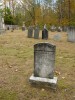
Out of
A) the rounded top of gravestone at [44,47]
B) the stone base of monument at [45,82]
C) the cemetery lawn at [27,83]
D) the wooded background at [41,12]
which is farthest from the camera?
the wooded background at [41,12]

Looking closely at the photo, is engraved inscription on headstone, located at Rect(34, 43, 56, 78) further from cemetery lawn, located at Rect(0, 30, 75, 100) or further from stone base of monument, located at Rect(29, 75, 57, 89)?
cemetery lawn, located at Rect(0, 30, 75, 100)

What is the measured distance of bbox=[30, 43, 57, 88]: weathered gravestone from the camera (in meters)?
5.23

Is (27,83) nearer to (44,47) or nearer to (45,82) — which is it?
(45,82)

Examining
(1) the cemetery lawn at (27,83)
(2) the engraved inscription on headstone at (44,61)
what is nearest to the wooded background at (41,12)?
(1) the cemetery lawn at (27,83)

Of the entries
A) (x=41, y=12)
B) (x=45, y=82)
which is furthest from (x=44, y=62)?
(x=41, y=12)

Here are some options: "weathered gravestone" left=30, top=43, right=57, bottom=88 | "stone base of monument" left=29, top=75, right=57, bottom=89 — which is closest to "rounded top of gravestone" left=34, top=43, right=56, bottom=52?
"weathered gravestone" left=30, top=43, right=57, bottom=88

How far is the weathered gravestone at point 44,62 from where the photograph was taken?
523cm

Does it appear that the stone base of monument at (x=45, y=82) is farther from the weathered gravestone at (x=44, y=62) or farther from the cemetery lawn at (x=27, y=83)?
the cemetery lawn at (x=27, y=83)

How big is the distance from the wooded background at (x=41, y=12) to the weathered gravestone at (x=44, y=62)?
28705 mm

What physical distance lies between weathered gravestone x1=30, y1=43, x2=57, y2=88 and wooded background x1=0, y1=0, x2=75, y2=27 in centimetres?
2870

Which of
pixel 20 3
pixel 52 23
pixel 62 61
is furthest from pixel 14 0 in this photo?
pixel 62 61

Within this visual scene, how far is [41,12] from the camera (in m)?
48.3

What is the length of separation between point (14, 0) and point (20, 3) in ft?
16.0

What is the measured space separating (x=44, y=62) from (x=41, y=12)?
44.0 m
